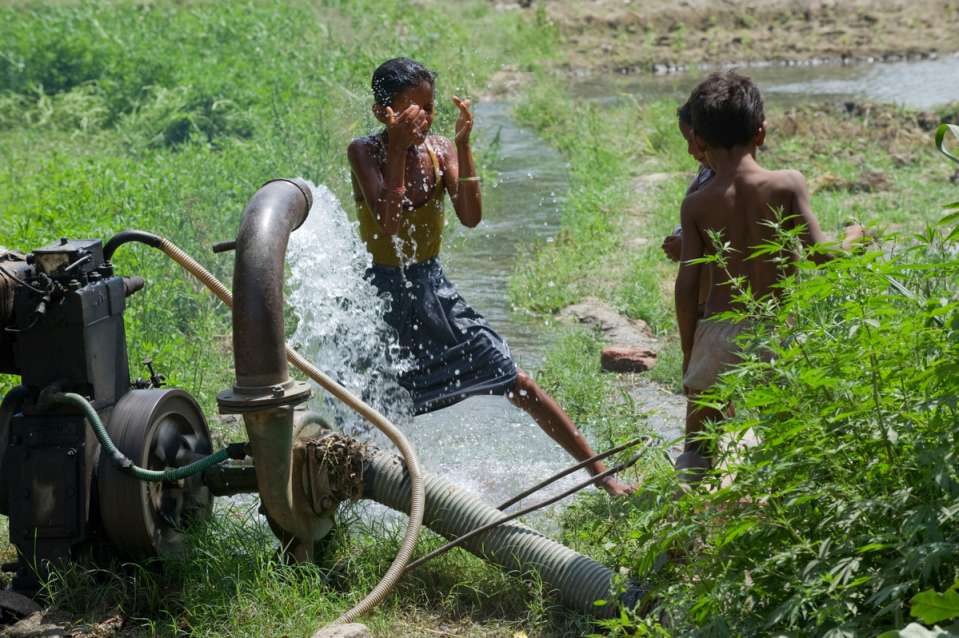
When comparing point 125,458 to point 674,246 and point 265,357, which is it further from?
point 674,246

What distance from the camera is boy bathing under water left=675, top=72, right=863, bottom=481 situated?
12.8ft

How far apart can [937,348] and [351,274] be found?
281 centimetres

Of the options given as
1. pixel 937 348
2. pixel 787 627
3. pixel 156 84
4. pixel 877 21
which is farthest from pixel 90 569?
pixel 877 21

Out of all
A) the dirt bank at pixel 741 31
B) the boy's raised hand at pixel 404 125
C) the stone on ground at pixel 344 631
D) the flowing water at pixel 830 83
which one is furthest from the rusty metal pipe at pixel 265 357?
the dirt bank at pixel 741 31

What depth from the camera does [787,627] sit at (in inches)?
103

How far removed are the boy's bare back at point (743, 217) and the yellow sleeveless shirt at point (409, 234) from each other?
1111 mm

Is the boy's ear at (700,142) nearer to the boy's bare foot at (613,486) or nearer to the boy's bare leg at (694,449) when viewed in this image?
the boy's bare leg at (694,449)

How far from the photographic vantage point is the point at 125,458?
3.65m

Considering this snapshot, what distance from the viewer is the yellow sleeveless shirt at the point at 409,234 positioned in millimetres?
4629

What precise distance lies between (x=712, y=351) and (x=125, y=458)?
190 cm

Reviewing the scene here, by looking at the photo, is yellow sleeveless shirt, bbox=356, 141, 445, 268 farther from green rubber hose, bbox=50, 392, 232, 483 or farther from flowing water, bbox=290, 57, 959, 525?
green rubber hose, bbox=50, 392, 232, 483

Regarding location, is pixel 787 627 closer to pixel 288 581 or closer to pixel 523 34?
pixel 288 581

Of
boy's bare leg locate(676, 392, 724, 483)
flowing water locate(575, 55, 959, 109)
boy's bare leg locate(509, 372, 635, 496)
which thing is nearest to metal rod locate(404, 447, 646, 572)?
boy's bare leg locate(676, 392, 724, 483)

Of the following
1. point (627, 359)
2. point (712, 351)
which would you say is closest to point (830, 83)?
point (627, 359)
